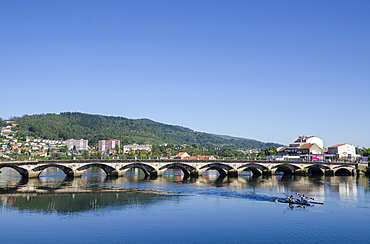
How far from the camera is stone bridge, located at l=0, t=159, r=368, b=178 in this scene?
290ft

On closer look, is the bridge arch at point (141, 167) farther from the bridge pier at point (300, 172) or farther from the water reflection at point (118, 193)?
the bridge pier at point (300, 172)

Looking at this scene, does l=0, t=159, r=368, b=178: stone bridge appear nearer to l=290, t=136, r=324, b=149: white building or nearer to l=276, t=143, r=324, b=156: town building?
l=276, t=143, r=324, b=156: town building

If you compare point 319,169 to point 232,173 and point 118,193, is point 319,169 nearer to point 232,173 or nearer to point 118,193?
point 232,173

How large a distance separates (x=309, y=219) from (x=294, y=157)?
97.8m

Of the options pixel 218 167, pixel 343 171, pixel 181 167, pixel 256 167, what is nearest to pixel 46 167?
pixel 181 167

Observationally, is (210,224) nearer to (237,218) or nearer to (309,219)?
(237,218)

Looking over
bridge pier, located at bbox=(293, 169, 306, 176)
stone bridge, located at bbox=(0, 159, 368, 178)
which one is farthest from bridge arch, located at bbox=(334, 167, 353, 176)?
bridge pier, located at bbox=(293, 169, 306, 176)

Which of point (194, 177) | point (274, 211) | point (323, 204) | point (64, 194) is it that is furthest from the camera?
point (194, 177)

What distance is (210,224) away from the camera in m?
46.0

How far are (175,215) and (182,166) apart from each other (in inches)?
2006

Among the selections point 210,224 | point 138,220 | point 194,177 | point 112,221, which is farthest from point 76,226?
→ point 194,177

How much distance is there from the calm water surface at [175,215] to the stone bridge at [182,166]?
42.0 ft

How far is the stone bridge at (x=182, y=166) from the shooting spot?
3479 inches

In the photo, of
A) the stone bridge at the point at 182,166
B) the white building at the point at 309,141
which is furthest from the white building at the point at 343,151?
the stone bridge at the point at 182,166
